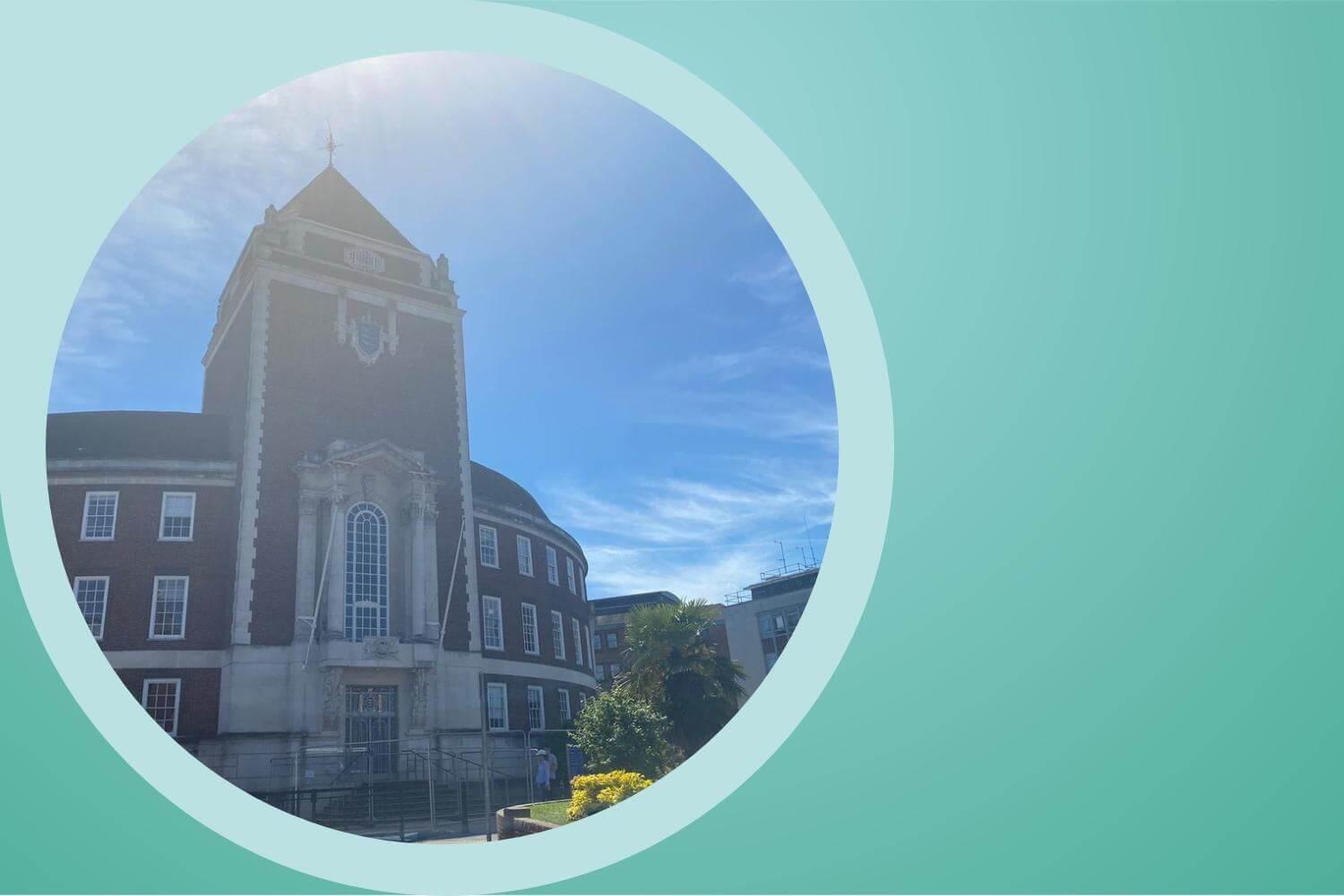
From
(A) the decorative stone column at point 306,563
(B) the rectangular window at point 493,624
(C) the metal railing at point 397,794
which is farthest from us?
(B) the rectangular window at point 493,624

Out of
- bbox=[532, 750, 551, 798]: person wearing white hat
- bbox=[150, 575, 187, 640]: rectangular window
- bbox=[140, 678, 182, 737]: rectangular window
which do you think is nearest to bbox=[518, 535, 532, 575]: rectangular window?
bbox=[532, 750, 551, 798]: person wearing white hat

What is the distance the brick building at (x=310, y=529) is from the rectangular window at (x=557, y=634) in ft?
3.38

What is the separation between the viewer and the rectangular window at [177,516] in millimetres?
28031

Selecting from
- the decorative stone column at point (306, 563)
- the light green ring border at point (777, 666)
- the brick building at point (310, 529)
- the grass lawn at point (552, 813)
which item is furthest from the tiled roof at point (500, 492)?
the light green ring border at point (777, 666)

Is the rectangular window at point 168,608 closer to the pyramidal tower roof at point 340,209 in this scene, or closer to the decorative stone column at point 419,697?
the decorative stone column at point 419,697

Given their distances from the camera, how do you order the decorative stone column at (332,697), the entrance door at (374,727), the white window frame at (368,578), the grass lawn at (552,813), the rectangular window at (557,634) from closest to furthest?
1. the grass lawn at (552,813)
2. the decorative stone column at (332,697)
3. the entrance door at (374,727)
4. the white window frame at (368,578)
5. the rectangular window at (557,634)

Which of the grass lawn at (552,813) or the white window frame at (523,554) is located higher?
the white window frame at (523,554)

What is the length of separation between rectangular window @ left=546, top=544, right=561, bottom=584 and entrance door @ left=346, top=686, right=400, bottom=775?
33.9 ft

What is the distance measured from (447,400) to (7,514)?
2606 centimetres

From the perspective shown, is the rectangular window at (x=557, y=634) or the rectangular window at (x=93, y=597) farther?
the rectangular window at (x=557, y=634)

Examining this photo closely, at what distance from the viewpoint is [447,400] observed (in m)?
33.7

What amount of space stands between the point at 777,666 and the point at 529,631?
1101 inches

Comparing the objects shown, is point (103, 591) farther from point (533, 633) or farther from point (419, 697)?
point (533, 633)

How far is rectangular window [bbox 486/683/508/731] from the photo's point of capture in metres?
31.7
